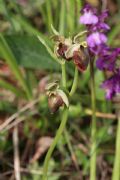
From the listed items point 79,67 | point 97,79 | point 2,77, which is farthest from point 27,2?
point 79,67

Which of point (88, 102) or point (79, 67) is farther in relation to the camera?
point (88, 102)

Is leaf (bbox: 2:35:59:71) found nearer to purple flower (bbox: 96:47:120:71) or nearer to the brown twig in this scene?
the brown twig

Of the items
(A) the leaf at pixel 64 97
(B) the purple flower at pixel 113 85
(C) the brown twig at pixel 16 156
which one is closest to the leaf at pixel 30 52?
(C) the brown twig at pixel 16 156

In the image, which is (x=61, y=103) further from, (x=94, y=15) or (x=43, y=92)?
(x=43, y=92)

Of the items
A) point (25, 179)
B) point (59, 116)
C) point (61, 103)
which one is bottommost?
point (25, 179)

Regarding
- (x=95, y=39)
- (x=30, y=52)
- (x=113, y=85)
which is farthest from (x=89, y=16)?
(x=30, y=52)

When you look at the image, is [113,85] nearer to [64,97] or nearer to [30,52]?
[64,97]
